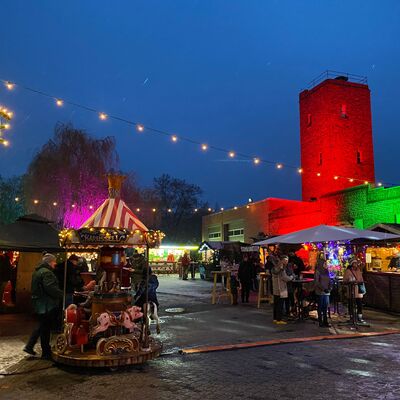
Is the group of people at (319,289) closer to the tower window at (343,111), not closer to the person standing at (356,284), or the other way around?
the person standing at (356,284)

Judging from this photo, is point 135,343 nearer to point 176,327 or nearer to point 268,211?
point 176,327

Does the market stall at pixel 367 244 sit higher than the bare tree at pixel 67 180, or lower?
lower

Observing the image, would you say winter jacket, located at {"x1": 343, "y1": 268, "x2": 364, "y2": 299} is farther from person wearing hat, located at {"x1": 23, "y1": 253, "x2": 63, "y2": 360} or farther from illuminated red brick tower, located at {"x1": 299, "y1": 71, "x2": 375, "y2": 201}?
illuminated red brick tower, located at {"x1": 299, "y1": 71, "x2": 375, "y2": 201}

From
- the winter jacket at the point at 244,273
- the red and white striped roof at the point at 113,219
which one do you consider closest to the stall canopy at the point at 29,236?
the red and white striped roof at the point at 113,219

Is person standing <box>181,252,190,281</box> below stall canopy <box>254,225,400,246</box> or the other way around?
below

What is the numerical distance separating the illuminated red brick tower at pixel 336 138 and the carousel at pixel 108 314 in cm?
2514

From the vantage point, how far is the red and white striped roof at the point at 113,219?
7.38 metres

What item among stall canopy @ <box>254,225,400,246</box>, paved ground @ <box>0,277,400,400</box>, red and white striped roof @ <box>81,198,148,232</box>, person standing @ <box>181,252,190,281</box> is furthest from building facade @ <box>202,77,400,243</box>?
red and white striped roof @ <box>81,198,148,232</box>

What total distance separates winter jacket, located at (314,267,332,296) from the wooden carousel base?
15.4 feet

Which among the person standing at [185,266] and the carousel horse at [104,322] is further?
the person standing at [185,266]

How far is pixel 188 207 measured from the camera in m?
55.8

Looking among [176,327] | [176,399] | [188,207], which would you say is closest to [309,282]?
[176,327]

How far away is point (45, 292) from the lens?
7.10m

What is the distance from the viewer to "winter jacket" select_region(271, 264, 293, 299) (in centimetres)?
1042
